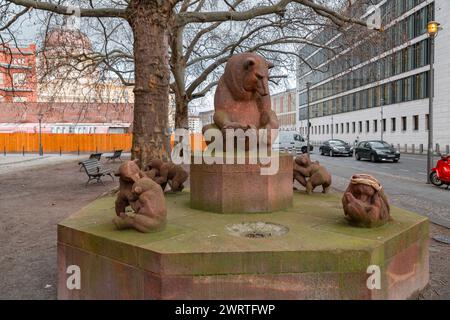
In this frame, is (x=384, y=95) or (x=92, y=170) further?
(x=384, y=95)

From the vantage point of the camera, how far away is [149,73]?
8.77 meters

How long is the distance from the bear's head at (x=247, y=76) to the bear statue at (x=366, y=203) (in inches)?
83.7

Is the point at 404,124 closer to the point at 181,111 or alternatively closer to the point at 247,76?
the point at 181,111

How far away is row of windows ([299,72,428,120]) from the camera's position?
39688 mm

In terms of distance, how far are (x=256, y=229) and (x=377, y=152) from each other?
77.8 feet

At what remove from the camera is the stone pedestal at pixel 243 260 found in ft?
10.2

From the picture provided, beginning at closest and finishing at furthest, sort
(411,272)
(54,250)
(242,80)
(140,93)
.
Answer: (411,272), (242,80), (54,250), (140,93)

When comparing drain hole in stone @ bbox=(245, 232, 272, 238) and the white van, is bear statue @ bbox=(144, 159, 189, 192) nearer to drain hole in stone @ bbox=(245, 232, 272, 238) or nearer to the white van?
drain hole in stone @ bbox=(245, 232, 272, 238)

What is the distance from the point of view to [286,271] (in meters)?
3.15

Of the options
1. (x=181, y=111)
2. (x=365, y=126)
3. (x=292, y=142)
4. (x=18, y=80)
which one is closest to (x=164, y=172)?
(x=18, y=80)
